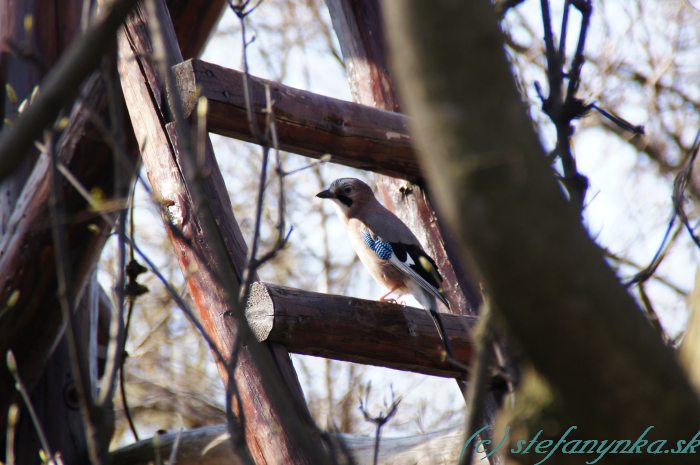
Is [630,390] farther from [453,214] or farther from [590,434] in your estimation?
[453,214]

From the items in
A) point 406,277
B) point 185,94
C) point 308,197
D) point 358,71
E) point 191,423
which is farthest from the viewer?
point 308,197

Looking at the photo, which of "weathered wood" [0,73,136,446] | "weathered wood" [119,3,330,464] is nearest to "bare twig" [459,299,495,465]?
"weathered wood" [119,3,330,464]

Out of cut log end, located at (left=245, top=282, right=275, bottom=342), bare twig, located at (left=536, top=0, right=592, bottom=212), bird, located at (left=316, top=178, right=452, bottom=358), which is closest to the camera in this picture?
bare twig, located at (left=536, top=0, right=592, bottom=212)

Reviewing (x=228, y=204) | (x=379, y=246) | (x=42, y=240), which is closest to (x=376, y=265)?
(x=379, y=246)

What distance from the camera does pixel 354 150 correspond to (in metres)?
4.24

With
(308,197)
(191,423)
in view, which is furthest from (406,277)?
(308,197)

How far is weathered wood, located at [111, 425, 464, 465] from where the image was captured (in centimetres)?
444

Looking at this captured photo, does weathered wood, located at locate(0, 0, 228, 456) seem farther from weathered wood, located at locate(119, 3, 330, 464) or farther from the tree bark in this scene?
the tree bark

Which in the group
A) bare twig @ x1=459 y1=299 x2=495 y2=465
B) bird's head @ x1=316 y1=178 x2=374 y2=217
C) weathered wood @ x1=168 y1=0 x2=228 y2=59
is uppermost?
weathered wood @ x1=168 y1=0 x2=228 y2=59

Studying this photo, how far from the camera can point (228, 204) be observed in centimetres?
379

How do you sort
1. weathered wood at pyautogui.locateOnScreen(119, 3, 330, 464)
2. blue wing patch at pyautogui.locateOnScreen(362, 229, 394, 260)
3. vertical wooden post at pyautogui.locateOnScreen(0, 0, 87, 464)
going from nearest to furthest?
weathered wood at pyautogui.locateOnScreen(119, 3, 330, 464), blue wing patch at pyautogui.locateOnScreen(362, 229, 394, 260), vertical wooden post at pyautogui.locateOnScreen(0, 0, 87, 464)

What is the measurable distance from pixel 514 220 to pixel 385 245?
3.56 metres

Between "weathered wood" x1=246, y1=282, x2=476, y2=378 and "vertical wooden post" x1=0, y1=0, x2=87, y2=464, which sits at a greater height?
"vertical wooden post" x1=0, y1=0, x2=87, y2=464

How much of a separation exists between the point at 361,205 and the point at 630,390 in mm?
4179
